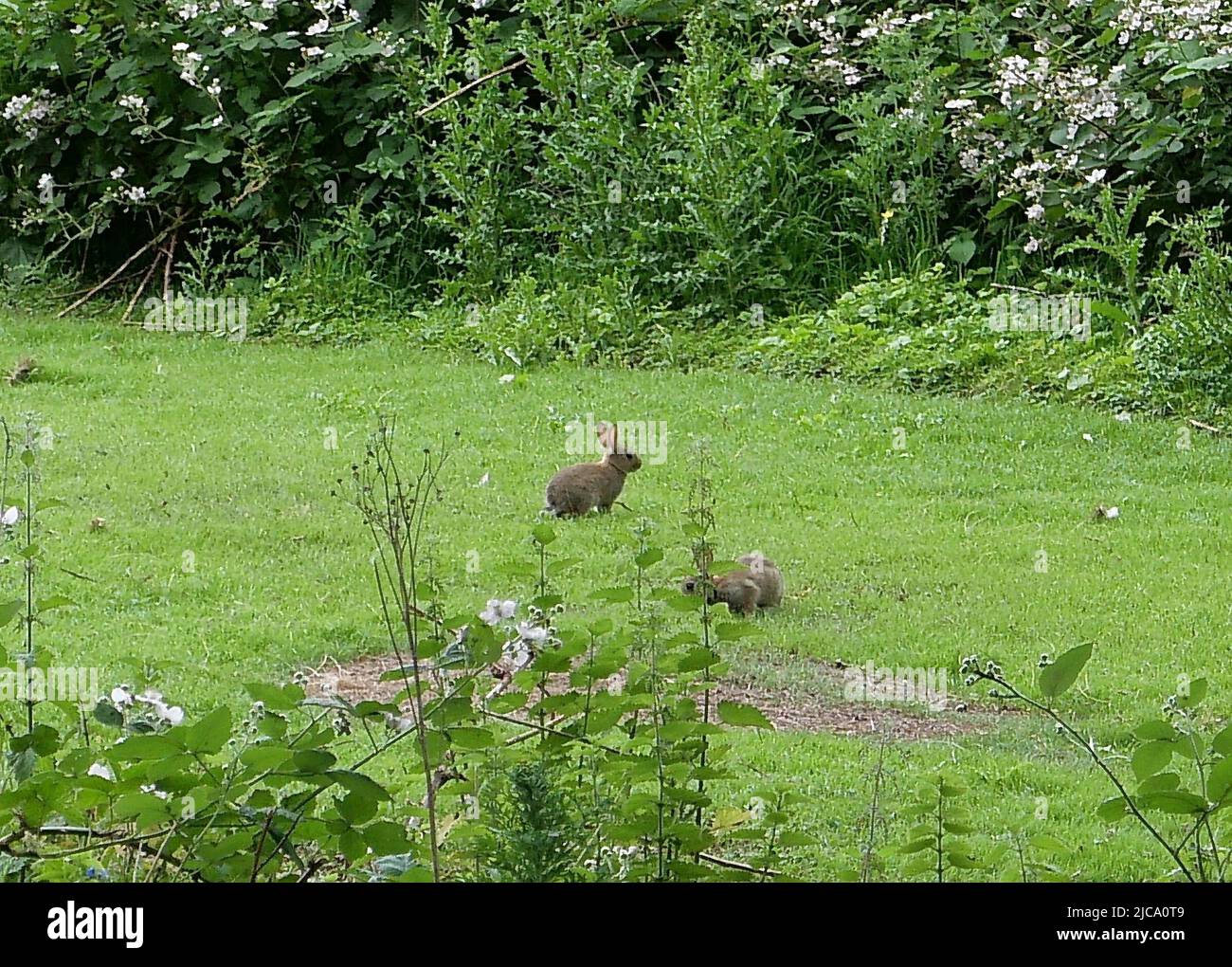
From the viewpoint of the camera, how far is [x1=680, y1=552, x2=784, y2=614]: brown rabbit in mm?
5562

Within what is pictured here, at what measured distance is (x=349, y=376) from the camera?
962 cm

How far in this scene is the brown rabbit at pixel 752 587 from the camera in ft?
18.2

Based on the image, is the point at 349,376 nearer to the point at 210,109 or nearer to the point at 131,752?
the point at 210,109

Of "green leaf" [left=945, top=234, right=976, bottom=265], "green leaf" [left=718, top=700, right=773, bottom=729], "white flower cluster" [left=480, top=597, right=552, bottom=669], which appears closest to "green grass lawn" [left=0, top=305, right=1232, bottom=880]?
"white flower cluster" [left=480, top=597, right=552, bottom=669]

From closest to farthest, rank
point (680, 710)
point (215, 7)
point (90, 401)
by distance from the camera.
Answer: point (680, 710)
point (90, 401)
point (215, 7)

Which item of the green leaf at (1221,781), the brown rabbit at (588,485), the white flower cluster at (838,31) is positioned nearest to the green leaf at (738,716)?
the green leaf at (1221,781)

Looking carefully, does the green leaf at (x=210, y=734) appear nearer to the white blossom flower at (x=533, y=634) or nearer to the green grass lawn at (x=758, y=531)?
the white blossom flower at (x=533, y=634)

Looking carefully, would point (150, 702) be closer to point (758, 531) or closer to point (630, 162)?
point (758, 531)

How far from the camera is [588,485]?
6.79 m

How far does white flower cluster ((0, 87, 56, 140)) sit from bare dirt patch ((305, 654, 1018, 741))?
8.57 m

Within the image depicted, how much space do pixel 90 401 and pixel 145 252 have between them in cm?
371

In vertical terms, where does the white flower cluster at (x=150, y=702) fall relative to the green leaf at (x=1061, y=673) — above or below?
below

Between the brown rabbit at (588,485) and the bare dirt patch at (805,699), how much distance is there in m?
1.59
